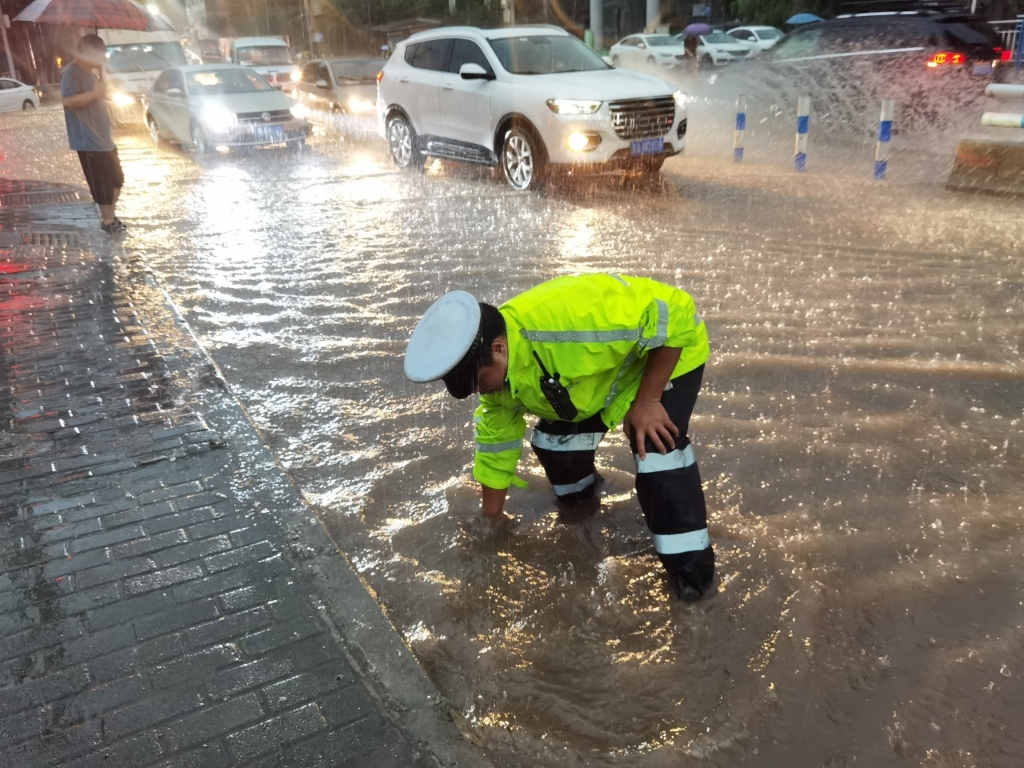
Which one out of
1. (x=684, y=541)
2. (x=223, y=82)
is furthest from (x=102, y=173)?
(x=684, y=541)

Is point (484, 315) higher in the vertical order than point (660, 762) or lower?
higher

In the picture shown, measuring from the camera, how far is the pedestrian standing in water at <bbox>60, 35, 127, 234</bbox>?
7.77 meters

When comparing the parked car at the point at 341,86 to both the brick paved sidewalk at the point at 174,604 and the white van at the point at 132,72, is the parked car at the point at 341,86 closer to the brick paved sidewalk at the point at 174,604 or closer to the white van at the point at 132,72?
the white van at the point at 132,72

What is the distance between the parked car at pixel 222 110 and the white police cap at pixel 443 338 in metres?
12.2

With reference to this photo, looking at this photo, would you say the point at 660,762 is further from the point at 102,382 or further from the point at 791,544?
the point at 102,382

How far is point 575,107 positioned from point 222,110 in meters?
6.77

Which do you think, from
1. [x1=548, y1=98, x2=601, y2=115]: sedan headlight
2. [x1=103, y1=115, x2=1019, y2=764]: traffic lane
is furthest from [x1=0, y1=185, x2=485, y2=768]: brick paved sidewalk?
[x1=548, y1=98, x2=601, y2=115]: sedan headlight

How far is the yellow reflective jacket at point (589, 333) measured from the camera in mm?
2660

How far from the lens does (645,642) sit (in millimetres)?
2846

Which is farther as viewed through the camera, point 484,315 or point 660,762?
point 484,315

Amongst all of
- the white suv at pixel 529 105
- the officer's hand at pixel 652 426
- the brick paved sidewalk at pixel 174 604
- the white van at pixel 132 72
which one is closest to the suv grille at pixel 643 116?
the white suv at pixel 529 105

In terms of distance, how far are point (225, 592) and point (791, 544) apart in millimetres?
2118

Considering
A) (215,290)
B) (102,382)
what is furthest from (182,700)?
(215,290)

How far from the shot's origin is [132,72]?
63.4 feet
